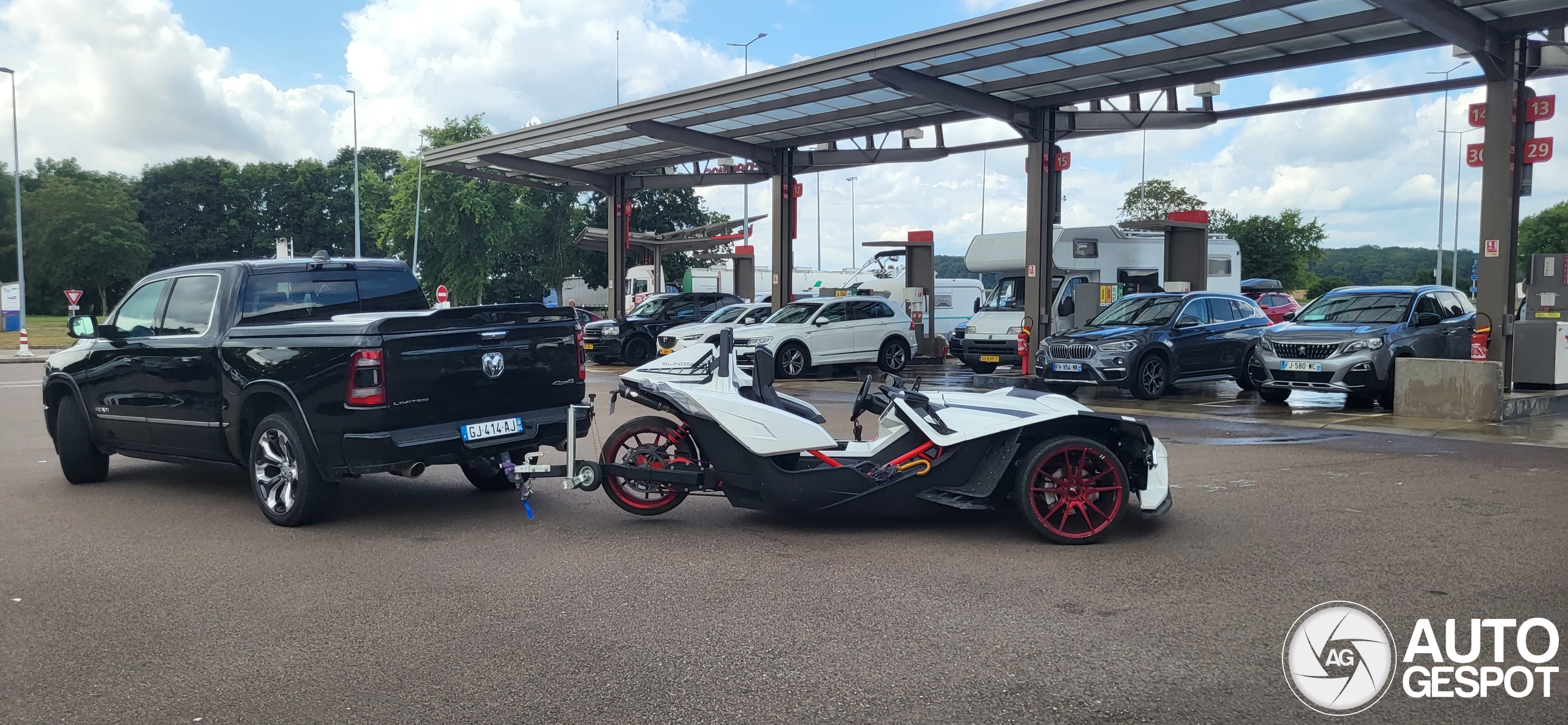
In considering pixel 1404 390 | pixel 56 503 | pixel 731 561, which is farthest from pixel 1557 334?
pixel 56 503

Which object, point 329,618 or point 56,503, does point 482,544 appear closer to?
point 329,618

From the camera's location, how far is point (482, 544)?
6656 mm

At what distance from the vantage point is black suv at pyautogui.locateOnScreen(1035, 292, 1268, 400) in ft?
53.2

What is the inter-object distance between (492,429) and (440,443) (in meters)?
0.41

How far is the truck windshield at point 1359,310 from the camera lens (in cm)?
1479

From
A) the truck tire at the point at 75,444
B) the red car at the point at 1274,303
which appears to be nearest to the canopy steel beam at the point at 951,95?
the truck tire at the point at 75,444

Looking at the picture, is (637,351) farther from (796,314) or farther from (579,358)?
(579,358)

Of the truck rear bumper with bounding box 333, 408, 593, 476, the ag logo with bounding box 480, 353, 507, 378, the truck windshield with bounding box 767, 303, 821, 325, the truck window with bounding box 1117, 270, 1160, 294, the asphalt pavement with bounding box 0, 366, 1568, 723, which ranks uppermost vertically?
the truck window with bounding box 1117, 270, 1160, 294

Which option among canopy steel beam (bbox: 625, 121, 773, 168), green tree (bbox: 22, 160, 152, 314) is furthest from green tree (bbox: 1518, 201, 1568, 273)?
green tree (bbox: 22, 160, 152, 314)

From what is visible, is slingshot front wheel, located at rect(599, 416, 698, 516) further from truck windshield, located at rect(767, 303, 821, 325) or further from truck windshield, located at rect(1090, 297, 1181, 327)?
truck windshield, located at rect(767, 303, 821, 325)

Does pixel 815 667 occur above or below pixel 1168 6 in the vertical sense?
below

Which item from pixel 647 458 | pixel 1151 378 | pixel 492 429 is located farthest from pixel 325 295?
pixel 1151 378

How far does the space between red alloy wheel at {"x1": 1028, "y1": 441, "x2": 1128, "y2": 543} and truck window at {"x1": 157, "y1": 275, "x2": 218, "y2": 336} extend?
5811 mm

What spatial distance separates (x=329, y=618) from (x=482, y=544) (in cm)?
161
